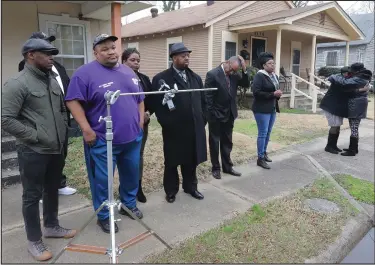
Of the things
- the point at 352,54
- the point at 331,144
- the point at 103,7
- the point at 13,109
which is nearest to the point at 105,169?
the point at 13,109

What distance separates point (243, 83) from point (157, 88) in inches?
71.9

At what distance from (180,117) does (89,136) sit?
3.90ft

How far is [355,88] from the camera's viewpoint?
237 inches

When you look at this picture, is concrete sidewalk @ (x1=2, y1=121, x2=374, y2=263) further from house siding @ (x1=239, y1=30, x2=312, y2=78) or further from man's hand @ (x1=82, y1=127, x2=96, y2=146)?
house siding @ (x1=239, y1=30, x2=312, y2=78)

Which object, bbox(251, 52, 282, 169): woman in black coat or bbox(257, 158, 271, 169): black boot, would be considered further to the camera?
bbox(257, 158, 271, 169): black boot

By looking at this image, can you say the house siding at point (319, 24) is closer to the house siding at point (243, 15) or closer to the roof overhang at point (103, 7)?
the house siding at point (243, 15)

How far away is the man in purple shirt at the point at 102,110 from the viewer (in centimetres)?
279

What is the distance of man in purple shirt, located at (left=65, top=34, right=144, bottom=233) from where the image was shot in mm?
2791

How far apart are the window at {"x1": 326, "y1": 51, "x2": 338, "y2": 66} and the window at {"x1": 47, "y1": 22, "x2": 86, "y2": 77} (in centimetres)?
2348

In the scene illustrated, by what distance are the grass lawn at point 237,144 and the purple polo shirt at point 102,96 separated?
4.87 ft

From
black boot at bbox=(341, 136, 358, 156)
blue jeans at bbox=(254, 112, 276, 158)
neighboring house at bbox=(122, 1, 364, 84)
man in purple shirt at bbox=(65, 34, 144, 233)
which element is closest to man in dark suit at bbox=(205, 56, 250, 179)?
blue jeans at bbox=(254, 112, 276, 158)

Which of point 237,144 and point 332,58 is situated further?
point 332,58

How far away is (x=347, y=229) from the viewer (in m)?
3.41

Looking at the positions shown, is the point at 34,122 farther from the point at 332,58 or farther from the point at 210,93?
the point at 332,58
